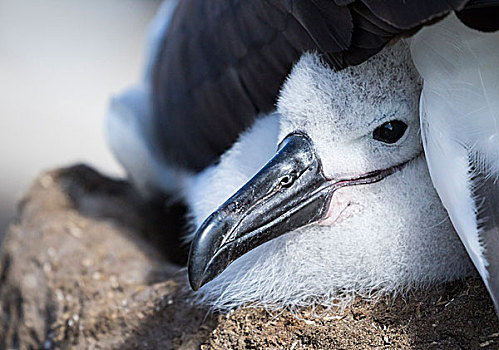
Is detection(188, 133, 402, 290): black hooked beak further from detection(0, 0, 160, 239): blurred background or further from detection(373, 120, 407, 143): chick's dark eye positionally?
detection(0, 0, 160, 239): blurred background

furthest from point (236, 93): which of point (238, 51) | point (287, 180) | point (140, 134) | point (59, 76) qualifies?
point (59, 76)

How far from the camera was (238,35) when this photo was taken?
1361mm

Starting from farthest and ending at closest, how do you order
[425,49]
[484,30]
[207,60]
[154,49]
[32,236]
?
[154,49]
[32,236]
[207,60]
[425,49]
[484,30]

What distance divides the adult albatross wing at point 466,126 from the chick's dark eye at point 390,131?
0.07m

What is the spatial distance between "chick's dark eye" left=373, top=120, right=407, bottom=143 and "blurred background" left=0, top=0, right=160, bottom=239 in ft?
7.22

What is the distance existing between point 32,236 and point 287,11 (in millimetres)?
869

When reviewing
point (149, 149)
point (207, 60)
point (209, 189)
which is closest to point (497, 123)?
point (209, 189)

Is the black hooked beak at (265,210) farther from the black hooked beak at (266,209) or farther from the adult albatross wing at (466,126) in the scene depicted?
the adult albatross wing at (466,126)

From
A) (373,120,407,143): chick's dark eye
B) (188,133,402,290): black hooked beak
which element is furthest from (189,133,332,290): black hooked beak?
(373,120,407,143): chick's dark eye

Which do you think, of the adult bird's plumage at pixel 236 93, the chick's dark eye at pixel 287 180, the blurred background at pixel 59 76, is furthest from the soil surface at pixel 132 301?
the blurred background at pixel 59 76

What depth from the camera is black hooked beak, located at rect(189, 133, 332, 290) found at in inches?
40.7

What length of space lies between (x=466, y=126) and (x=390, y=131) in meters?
0.13

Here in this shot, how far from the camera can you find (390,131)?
3.57 ft

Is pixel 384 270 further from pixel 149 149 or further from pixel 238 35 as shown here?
pixel 149 149
